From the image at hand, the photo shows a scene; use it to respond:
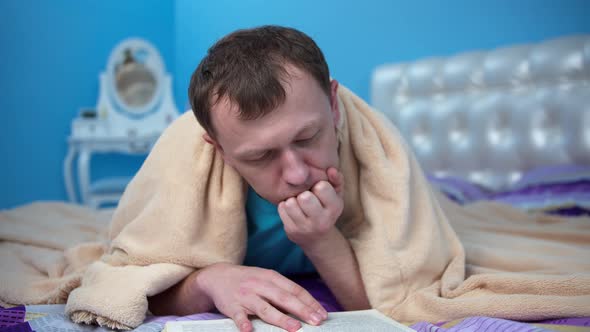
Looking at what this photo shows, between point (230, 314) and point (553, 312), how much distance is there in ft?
1.53

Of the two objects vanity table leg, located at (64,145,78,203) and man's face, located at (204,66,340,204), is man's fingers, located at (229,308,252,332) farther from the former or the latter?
vanity table leg, located at (64,145,78,203)

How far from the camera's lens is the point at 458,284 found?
0.96 meters

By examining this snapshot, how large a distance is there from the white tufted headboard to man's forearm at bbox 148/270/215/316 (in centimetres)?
197

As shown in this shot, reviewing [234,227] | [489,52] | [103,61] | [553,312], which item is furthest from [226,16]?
[553,312]

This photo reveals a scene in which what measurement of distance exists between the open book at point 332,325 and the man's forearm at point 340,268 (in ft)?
0.50

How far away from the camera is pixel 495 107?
2.58 m

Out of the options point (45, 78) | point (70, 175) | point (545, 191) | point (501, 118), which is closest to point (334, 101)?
point (545, 191)

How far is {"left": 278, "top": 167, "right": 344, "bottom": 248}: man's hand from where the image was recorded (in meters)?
0.83

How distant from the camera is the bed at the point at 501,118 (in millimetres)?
2244

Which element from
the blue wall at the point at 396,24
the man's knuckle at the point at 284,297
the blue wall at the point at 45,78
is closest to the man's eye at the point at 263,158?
the man's knuckle at the point at 284,297

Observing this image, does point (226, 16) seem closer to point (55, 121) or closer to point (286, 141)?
point (55, 121)

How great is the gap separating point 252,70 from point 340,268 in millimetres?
377

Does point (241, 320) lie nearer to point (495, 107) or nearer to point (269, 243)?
point (269, 243)

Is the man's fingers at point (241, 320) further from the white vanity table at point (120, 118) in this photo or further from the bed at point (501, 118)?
the white vanity table at point (120, 118)
